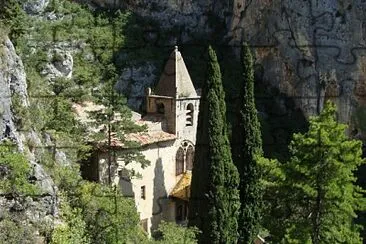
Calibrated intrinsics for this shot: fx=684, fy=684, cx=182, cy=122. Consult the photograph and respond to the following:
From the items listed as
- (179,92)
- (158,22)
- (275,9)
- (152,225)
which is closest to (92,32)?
(158,22)

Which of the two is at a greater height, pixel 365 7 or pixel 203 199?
pixel 365 7

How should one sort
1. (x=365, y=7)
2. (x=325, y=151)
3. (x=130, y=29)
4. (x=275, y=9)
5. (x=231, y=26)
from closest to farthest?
1. (x=325, y=151)
2. (x=365, y=7)
3. (x=275, y=9)
4. (x=130, y=29)
5. (x=231, y=26)

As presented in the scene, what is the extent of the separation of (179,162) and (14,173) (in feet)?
20.3

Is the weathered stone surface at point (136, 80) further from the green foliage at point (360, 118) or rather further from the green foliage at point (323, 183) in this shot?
the green foliage at point (323, 183)

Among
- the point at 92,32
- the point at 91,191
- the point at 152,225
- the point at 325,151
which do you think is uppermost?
the point at 92,32

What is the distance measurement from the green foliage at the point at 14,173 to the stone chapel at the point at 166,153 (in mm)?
4393

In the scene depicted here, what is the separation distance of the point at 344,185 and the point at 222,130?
3.22 m

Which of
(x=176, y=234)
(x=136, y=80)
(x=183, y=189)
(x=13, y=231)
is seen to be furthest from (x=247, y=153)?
(x=136, y=80)

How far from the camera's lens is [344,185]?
6.34 metres

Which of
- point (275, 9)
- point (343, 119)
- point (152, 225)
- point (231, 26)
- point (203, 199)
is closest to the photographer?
point (203, 199)

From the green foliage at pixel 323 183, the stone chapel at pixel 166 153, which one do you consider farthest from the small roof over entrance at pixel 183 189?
the green foliage at pixel 323 183

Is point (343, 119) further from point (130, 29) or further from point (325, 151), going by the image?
point (325, 151)

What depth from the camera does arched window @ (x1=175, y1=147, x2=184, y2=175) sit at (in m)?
→ 10.8

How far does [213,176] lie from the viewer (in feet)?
29.3
